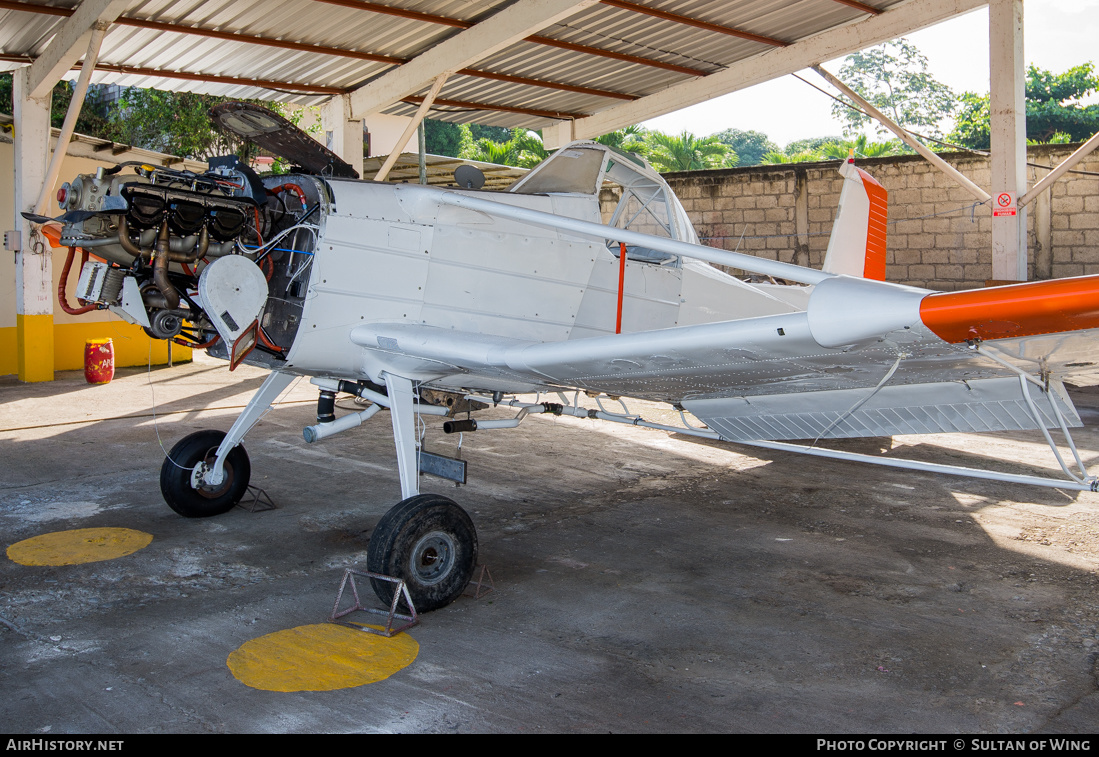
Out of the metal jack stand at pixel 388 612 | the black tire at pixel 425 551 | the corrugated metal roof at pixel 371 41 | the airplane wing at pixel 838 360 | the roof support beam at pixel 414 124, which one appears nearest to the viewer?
the airplane wing at pixel 838 360

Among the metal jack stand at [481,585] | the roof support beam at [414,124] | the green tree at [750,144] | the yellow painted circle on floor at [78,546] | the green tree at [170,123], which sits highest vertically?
the green tree at [750,144]

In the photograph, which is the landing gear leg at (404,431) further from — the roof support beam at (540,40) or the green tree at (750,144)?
the green tree at (750,144)

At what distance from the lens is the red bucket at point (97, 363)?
11.9 metres

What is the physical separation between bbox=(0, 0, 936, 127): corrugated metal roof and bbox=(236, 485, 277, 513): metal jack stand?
6.38m

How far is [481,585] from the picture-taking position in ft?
14.8

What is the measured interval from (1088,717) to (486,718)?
7.38 feet

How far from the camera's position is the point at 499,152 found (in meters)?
28.1

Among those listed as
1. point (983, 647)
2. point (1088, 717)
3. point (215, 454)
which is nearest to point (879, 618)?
point (983, 647)

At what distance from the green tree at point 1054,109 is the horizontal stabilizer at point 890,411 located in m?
45.2

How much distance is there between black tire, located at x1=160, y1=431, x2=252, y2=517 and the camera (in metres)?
5.64

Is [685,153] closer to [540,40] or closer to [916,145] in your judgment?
[916,145]

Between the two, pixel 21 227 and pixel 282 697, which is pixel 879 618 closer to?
pixel 282 697

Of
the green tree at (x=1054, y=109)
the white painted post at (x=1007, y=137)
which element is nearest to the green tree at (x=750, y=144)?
the green tree at (x=1054, y=109)

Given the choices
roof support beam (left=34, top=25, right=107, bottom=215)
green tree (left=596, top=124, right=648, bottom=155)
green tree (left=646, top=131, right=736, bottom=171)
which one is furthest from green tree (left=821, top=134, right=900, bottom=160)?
roof support beam (left=34, top=25, right=107, bottom=215)
